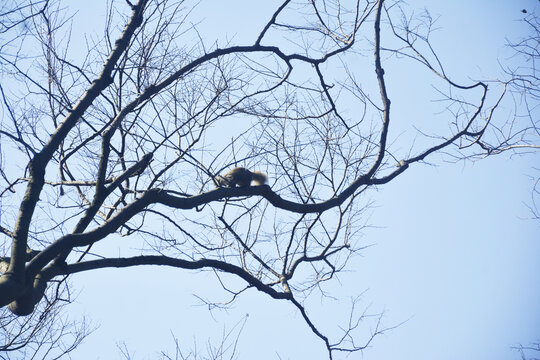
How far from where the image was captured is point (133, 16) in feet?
11.2

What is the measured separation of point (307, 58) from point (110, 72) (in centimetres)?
162

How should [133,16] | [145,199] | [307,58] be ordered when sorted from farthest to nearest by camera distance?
[307,58]
[133,16]
[145,199]

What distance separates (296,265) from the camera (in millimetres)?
4500

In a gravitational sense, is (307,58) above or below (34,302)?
above

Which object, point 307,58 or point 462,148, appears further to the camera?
point 462,148

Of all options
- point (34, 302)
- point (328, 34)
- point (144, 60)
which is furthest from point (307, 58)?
point (34, 302)

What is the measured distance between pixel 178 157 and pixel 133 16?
1039mm

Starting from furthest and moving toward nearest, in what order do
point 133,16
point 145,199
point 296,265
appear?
point 296,265
point 133,16
point 145,199

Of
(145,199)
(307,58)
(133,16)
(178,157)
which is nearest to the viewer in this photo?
(145,199)

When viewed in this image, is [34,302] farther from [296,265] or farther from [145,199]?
[296,265]

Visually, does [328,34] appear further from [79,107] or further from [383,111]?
[79,107]

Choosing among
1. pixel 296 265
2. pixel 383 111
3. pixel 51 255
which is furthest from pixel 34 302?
pixel 383 111

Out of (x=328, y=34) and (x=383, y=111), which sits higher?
(x=328, y=34)

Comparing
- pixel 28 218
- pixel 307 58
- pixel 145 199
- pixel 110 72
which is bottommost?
pixel 28 218
